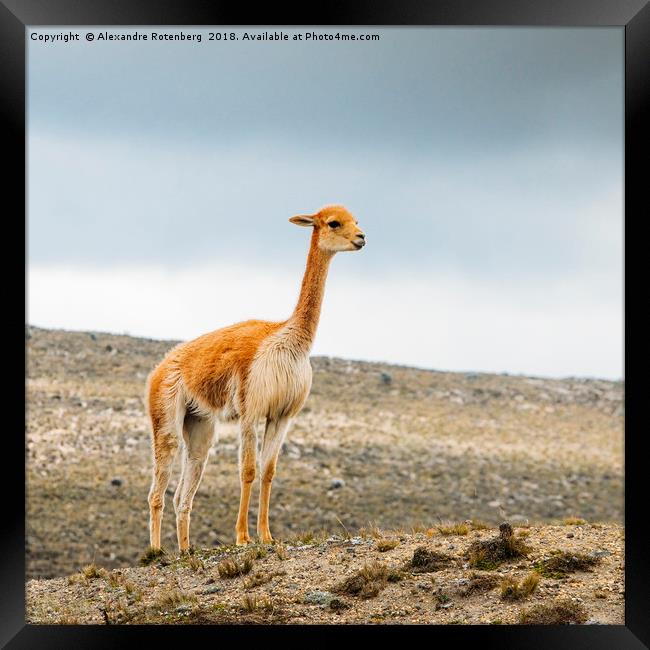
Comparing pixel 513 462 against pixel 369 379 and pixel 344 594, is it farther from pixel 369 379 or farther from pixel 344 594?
pixel 344 594

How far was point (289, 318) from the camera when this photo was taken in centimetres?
1130

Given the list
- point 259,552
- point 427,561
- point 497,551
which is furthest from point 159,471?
point 497,551

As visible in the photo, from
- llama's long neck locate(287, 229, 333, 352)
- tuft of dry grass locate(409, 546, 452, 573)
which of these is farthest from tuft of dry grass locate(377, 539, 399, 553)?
llama's long neck locate(287, 229, 333, 352)

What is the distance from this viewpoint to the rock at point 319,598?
9031 mm

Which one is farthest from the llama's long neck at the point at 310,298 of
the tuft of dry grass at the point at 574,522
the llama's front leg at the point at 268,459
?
the tuft of dry grass at the point at 574,522

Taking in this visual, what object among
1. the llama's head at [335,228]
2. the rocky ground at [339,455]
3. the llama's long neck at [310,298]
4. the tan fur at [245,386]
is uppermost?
the llama's head at [335,228]

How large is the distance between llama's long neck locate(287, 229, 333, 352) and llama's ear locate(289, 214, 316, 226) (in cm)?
14

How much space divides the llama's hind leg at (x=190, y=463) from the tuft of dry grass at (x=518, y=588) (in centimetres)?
424

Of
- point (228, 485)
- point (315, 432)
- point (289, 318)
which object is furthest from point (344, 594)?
point (315, 432)

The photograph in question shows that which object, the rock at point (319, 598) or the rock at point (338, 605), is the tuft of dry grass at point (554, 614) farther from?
the rock at point (319, 598)

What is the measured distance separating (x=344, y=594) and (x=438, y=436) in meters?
26.9

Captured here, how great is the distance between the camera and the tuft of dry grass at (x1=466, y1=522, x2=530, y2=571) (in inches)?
378

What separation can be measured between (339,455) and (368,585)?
74.0 feet

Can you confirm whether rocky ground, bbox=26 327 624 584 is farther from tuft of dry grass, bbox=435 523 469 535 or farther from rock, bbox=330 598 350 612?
rock, bbox=330 598 350 612
